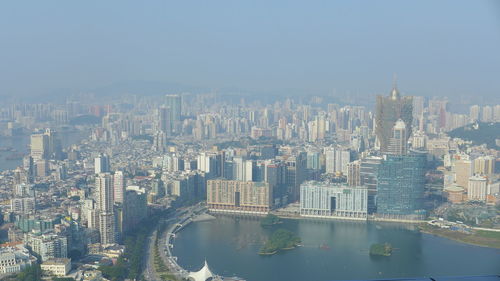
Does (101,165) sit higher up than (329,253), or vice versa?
(101,165)

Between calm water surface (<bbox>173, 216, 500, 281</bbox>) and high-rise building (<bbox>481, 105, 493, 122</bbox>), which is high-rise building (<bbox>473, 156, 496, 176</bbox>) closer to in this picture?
calm water surface (<bbox>173, 216, 500, 281</bbox>)

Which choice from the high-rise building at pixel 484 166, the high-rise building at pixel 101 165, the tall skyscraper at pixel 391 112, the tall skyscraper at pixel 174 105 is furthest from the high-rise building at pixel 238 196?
the tall skyscraper at pixel 174 105

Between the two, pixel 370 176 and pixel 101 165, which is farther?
pixel 101 165

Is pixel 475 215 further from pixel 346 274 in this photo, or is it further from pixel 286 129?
pixel 286 129

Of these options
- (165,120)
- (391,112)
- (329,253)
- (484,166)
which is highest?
(391,112)

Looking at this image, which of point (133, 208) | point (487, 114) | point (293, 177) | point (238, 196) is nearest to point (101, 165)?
point (238, 196)

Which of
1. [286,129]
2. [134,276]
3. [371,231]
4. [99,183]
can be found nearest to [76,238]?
[99,183]

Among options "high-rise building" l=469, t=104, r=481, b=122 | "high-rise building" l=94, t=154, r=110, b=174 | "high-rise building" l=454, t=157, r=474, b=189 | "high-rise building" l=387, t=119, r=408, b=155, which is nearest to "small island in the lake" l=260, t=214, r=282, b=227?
"high-rise building" l=387, t=119, r=408, b=155

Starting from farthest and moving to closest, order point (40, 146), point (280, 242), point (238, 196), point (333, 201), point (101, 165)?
point (40, 146)
point (101, 165)
point (238, 196)
point (333, 201)
point (280, 242)

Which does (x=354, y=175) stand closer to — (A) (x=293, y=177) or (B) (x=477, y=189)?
(A) (x=293, y=177)

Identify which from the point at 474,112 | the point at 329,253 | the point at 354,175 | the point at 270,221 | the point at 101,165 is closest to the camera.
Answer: the point at 329,253
